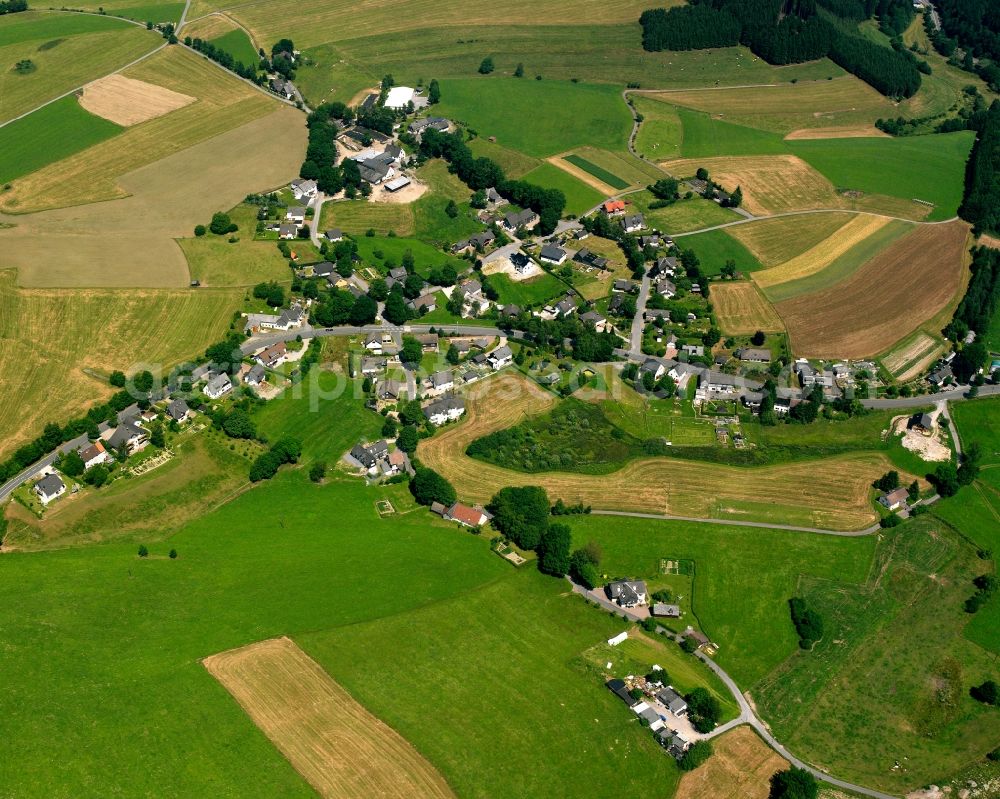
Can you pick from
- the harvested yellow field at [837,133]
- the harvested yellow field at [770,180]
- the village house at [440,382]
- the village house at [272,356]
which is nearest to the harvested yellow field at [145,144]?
the village house at [272,356]

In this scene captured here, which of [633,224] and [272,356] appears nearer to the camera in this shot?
[272,356]

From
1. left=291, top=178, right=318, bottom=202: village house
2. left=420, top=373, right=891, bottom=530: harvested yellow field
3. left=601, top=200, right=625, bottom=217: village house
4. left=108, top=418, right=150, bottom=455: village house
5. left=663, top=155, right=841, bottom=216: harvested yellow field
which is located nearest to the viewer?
left=420, top=373, right=891, bottom=530: harvested yellow field

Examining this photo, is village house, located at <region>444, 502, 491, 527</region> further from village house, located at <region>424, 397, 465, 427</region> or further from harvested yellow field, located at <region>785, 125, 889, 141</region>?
harvested yellow field, located at <region>785, 125, 889, 141</region>

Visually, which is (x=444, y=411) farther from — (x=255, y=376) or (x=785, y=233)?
(x=785, y=233)

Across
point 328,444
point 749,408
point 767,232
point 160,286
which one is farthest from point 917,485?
point 160,286

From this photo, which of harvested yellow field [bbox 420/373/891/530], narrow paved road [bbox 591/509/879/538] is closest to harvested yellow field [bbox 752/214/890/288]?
harvested yellow field [bbox 420/373/891/530]

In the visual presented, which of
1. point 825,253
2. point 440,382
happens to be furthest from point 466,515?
point 825,253

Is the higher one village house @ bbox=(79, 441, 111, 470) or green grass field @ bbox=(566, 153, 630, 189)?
green grass field @ bbox=(566, 153, 630, 189)
